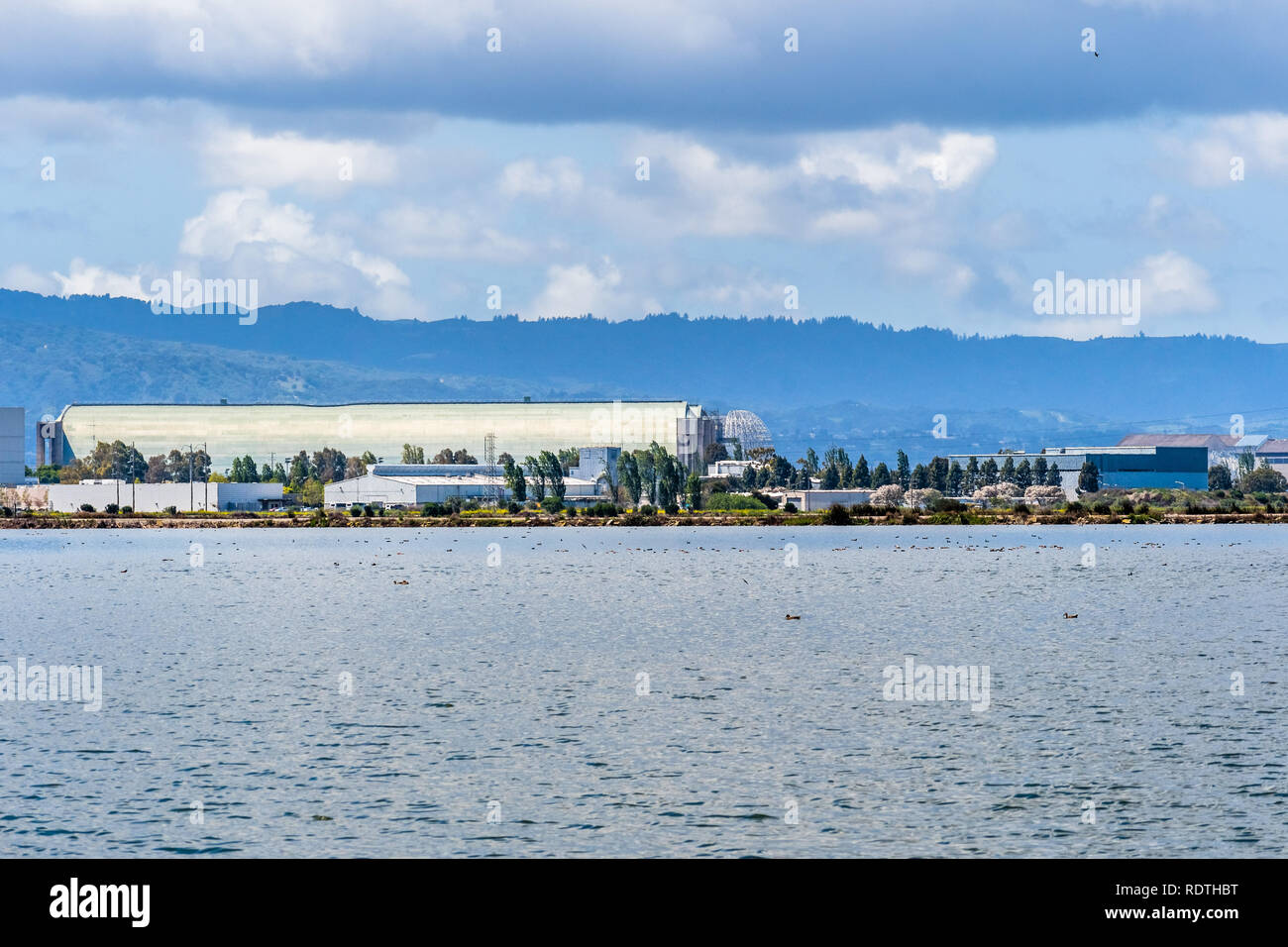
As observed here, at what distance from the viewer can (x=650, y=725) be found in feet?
118

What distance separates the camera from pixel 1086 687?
42.6 meters

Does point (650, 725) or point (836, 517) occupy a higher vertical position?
point (836, 517)

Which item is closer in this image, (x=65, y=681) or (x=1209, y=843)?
(x=1209, y=843)

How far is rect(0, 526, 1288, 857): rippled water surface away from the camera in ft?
85.0

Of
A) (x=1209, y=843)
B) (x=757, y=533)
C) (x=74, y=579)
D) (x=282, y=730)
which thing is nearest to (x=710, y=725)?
(x=282, y=730)

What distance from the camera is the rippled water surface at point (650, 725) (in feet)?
85.0

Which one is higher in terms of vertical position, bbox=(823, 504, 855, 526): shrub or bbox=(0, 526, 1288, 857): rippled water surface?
bbox=(823, 504, 855, 526): shrub

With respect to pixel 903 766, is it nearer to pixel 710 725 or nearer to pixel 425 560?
pixel 710 725

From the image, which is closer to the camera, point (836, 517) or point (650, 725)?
Answer: point (650, 725)

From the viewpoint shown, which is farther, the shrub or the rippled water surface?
the shrub

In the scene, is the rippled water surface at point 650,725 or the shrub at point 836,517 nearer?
the rippled water surface at point 650,725

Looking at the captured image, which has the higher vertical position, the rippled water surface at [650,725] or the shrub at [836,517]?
the shrub at [836,517]
